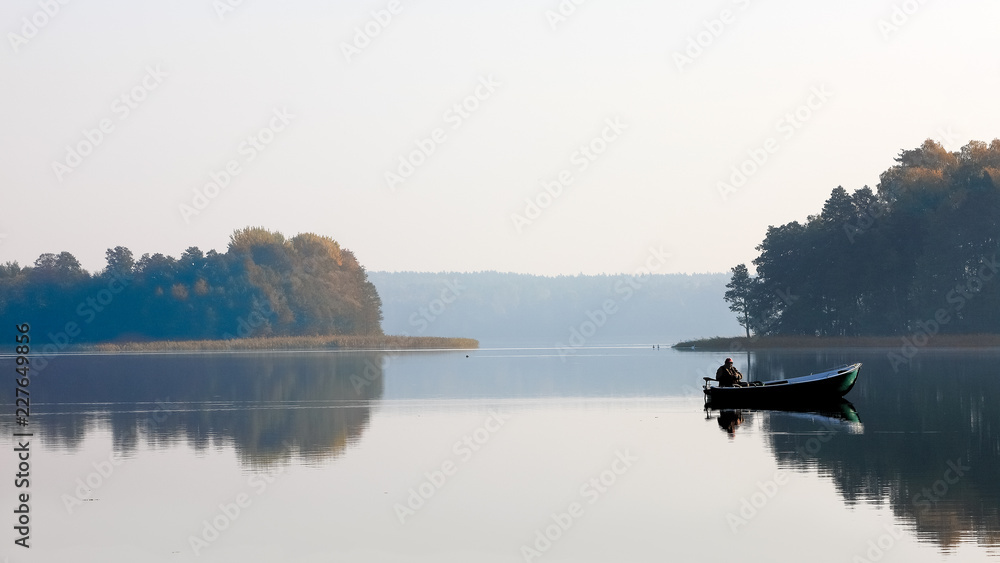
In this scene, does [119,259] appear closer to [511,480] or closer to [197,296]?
[197,296]

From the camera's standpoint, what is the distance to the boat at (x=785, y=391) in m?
37.2

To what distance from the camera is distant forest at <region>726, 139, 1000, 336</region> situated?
277 ft

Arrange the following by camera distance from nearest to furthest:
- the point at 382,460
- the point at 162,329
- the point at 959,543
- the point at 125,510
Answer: the point at 959,543
the point at 125,510
the point at 382,460
the point at 162,329

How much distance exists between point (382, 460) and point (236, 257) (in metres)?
120

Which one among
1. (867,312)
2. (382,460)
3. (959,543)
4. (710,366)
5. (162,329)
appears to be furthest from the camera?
(162,329)

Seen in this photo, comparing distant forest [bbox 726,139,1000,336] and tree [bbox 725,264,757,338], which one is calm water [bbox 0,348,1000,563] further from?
tree [bbox 725,264,757,338]

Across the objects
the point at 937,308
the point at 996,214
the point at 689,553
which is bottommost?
the point at 689,553

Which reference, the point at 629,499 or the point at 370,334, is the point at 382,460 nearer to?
the point at 629,499

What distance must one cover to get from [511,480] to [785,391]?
699 inches

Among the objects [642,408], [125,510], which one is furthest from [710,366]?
[125,510]

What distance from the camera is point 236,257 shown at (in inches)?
5536

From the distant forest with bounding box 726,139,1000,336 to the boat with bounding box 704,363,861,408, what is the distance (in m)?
50.2

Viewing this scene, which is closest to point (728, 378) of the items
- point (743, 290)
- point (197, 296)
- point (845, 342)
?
point (845, 342)

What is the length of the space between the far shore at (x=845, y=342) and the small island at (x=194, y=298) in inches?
1869
